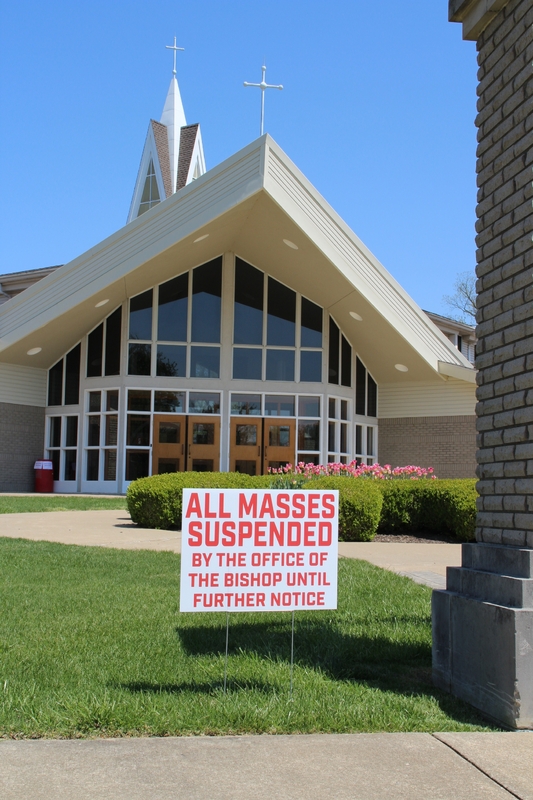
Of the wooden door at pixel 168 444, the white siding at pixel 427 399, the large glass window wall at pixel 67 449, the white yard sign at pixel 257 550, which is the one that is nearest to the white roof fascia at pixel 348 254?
the white siding at pixel 427 399

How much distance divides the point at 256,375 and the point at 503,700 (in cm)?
2015

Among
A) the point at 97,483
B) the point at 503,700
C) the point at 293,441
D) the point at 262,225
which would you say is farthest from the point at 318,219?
the point at 503,700

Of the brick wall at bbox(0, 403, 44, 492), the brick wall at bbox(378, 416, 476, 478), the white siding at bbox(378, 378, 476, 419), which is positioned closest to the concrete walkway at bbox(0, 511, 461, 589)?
the brick wall at bbox(0, 403, 44, 492)

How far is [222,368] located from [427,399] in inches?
259

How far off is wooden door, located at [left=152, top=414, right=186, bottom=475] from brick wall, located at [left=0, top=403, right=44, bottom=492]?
13.2 feet

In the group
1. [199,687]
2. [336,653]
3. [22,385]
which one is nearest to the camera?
[199,687]

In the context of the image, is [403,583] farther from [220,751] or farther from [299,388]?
[299,388]

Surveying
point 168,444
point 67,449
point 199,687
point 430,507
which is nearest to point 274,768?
point 199,687

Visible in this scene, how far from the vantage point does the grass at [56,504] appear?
1678 cm

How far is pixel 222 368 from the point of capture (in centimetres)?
2402

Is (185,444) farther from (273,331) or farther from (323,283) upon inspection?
(323,283)

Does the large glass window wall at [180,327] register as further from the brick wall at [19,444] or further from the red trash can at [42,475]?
the red trash can at [42,475]

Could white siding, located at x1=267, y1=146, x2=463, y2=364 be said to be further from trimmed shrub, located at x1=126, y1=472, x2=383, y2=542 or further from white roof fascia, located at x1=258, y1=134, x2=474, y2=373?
trimmed shrub, located at x1=126, y1=472, x2=383, y2=542

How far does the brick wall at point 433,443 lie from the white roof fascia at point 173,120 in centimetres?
2502
